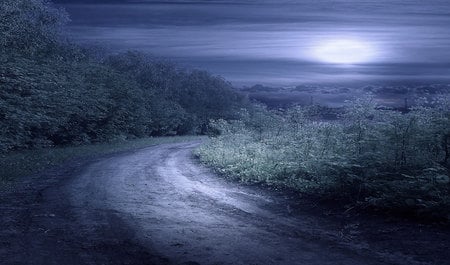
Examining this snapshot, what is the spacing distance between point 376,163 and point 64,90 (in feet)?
86.1

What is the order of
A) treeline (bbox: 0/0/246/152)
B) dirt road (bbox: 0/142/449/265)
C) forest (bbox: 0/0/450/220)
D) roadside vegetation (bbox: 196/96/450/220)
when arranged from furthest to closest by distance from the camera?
treeline (bbox: 0/0/246/152) < forest (bbox: 0/0/450/220) < roadside vegetation (bbox: 196/96/450/220) < dirt road (bbox: 0/142/449/265)

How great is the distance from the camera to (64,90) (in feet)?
107

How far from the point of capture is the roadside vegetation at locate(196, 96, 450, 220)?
1025cm

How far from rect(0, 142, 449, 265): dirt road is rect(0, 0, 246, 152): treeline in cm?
1177

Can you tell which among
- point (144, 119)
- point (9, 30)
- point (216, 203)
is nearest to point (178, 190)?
point (216, 203)

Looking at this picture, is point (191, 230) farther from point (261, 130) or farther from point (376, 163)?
point (261, 130)

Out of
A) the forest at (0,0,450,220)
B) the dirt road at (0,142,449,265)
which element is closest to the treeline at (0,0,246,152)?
the forest at (0,0,450,220)

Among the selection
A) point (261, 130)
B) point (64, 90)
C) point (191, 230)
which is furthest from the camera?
point (64, 90)

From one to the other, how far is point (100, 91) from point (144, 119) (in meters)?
11.3

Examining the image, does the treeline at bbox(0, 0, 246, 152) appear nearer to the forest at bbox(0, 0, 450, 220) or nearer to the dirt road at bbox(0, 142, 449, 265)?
the forest at bbox(0, 0, 450, 220)

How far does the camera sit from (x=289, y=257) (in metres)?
7.61

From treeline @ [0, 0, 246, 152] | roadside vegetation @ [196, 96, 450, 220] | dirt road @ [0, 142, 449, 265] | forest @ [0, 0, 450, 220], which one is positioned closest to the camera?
dirt road @ [0, 142, 449, 265]

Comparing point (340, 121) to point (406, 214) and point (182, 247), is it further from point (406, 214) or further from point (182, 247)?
point (182, 247)

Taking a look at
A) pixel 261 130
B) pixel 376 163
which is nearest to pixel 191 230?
pixel 376 163
